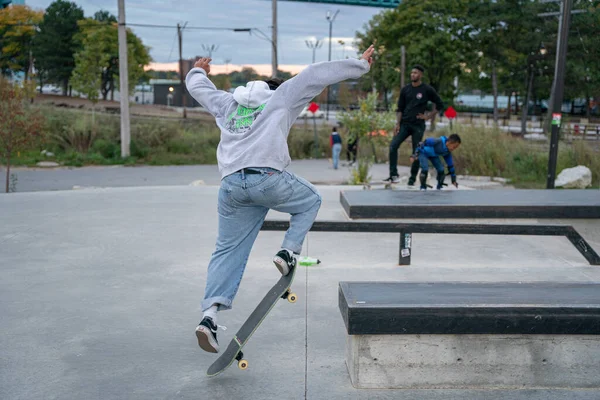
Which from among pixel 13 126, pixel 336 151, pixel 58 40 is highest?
pixel 58 40

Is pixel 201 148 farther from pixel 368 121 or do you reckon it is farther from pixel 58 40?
pixel 58 40

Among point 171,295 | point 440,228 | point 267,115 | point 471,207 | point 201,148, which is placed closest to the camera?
point 267,115

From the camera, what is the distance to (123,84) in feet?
91.6

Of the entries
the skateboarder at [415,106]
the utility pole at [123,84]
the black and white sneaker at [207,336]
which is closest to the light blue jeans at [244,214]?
the black and white sneaker at [207,336]

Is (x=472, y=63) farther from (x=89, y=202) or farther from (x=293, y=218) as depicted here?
(x=293, y=218)

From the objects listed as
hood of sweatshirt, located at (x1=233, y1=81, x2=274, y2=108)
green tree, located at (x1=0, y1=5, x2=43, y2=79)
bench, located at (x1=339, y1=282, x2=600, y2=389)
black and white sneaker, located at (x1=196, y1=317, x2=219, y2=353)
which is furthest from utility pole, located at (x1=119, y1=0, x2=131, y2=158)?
green tree, located at (x1=0, y1=5, x2=43, y2=79)

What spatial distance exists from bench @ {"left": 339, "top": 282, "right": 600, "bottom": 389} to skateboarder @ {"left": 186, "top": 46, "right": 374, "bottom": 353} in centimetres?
69

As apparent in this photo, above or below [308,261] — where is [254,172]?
above

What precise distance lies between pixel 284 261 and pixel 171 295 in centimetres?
179

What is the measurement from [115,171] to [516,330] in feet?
75.1

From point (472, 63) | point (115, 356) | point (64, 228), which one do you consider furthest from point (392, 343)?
point (472, 63)

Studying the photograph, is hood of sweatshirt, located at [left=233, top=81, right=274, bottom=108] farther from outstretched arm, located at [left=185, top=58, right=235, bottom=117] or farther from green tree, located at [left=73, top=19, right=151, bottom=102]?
green tree, located at [left=73, top=19, right=151, bottom=102]

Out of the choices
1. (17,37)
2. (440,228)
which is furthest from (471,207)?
(17,37)

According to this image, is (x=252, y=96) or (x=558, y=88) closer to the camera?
(x=252, y=96)
